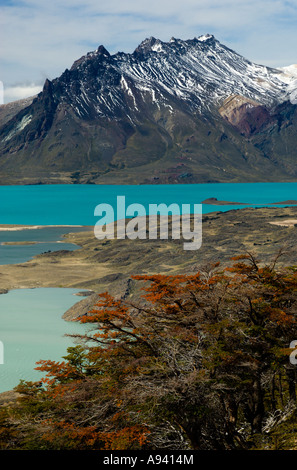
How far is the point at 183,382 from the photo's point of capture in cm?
2039

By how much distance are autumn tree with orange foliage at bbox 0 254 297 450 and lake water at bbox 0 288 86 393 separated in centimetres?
2111

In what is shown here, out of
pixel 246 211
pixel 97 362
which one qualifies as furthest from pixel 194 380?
pixel 246 211

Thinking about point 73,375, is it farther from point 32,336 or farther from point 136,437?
point 32,336

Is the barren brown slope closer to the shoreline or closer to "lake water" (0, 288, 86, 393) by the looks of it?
"lake water" (0, 288, 86, 393)

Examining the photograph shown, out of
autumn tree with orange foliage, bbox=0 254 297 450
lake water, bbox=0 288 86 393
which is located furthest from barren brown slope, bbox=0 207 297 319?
autumn tree with orange foliage, bbox=0 254 297 450

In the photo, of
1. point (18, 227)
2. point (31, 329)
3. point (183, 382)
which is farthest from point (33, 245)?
point (183, 382)

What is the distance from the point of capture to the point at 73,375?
1073 inches

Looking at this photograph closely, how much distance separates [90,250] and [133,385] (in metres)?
93.5

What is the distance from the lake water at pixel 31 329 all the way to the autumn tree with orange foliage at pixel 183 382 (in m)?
21.1

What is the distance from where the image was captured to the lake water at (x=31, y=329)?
47600mm

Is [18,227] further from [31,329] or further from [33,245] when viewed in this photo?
[31,329]

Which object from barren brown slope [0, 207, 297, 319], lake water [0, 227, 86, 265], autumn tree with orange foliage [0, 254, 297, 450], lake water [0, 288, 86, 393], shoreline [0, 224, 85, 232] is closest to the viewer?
autumn tree with orange foliage [0, 254, 297, 450]

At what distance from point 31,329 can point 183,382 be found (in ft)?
137

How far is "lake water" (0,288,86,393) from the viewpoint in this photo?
4760 cm
